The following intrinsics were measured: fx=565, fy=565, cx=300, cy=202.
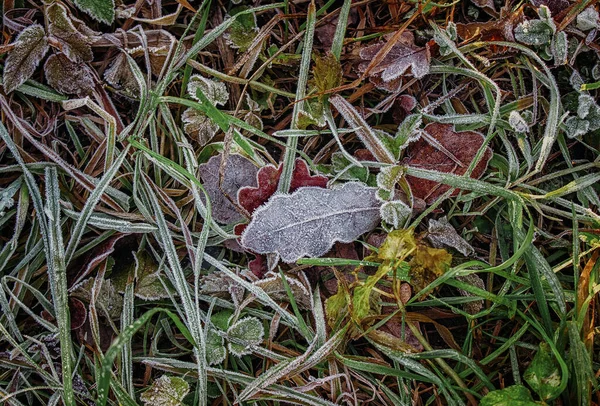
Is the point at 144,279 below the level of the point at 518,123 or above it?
below

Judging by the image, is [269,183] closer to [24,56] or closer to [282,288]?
[282,288]

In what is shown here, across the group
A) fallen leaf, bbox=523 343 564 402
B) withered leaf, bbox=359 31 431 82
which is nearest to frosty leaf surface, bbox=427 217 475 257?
fallen leaf, bbox=523 343 564 402

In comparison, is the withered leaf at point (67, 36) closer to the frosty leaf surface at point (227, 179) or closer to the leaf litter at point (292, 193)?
the leaf litter at point (292, 193)

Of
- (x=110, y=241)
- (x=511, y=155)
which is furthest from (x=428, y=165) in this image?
(x=110, y=241)

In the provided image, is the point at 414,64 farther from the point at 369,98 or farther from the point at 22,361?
the point at 22,361

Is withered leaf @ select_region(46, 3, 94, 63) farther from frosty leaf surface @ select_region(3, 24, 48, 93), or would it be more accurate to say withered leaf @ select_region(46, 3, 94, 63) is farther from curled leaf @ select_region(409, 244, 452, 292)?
curled leaf @ select_region(409, 244, 452, 292)

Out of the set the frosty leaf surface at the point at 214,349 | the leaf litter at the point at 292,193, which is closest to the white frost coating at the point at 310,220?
the leaf litter at the point at 292,193

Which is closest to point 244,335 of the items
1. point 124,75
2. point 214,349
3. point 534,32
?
point 214,349
